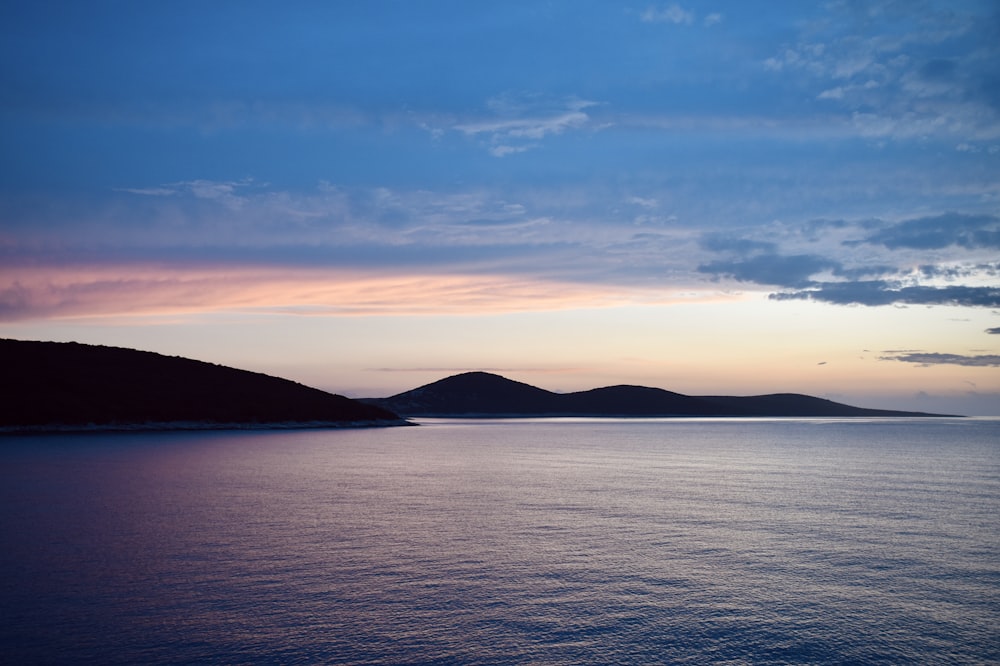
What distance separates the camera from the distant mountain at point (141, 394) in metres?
122

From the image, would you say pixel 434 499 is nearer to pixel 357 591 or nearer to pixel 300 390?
pixel 357 591

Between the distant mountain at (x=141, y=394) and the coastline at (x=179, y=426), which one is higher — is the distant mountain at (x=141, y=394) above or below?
above

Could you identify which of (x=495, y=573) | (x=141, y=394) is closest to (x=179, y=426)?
(x=141, y=394)

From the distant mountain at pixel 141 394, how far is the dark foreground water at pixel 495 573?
91.1 m

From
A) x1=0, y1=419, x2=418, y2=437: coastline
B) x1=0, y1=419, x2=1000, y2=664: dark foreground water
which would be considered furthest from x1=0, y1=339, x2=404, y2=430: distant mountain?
A: x1=0, y1=419, x2=1000, y2=664: dark foreground water

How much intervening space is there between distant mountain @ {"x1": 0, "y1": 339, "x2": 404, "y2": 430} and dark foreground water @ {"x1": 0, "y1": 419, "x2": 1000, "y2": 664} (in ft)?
299

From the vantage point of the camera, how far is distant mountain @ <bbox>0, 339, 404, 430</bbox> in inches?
4793

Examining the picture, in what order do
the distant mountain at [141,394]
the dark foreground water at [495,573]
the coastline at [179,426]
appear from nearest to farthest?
1. the dark foreground water at [495,573]
2. the coastline at [179,426]
3. the distant mountain at [141,394]

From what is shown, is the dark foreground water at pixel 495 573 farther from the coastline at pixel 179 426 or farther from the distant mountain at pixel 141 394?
the distant mountain at pixel 141 394

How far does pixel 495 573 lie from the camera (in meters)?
20.9

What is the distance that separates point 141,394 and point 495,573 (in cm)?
13685

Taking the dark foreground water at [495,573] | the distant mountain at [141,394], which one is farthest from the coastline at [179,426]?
the dark foreground water at [495,573]

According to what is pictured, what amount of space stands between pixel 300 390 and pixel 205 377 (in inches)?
892

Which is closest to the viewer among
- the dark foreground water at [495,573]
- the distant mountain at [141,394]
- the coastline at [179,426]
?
the dark foreground water at [495,573]
